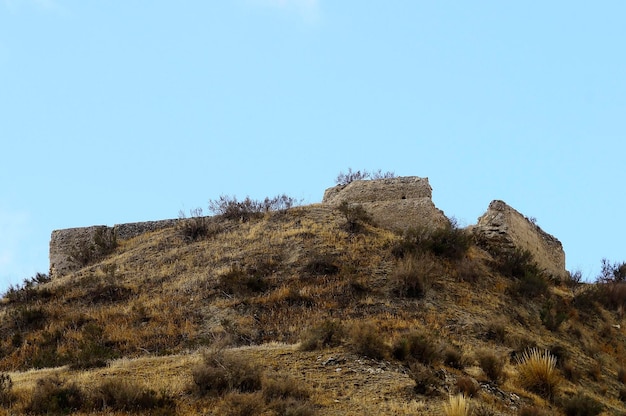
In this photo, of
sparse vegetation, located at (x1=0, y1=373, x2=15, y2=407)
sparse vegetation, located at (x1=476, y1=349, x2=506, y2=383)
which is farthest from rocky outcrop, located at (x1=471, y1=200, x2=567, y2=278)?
sparse vegetation, located at (x1=0, y1=373, x2=15, y2=407)

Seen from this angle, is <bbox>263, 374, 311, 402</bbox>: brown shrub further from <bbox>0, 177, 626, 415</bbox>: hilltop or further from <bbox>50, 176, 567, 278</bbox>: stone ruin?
<bbox>50, 176, 567, 278</bbox>: stone ruin

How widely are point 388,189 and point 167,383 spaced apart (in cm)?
1502

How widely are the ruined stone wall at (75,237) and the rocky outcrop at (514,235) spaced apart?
447 inches

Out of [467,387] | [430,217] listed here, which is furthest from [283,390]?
A: [430,217]


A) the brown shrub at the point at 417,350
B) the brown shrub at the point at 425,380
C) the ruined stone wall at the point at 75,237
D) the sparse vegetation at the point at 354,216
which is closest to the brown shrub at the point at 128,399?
the brown shrub at the point at 425,380

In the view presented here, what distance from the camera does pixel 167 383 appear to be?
43.4 feet

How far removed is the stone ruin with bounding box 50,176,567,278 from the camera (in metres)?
24.6

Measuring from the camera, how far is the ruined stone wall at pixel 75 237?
2747 centimetres

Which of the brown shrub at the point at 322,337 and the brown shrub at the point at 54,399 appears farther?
the brown shrub at the point at 322,337

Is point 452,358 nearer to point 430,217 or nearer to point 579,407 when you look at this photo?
point 579,407

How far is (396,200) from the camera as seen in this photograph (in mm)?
26125

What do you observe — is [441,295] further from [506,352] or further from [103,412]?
[103,412]

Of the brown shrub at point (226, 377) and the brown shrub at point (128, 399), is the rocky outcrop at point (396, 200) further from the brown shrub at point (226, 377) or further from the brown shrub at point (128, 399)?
the brown shrub at point (128, 399)

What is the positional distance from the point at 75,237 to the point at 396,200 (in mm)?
11713
